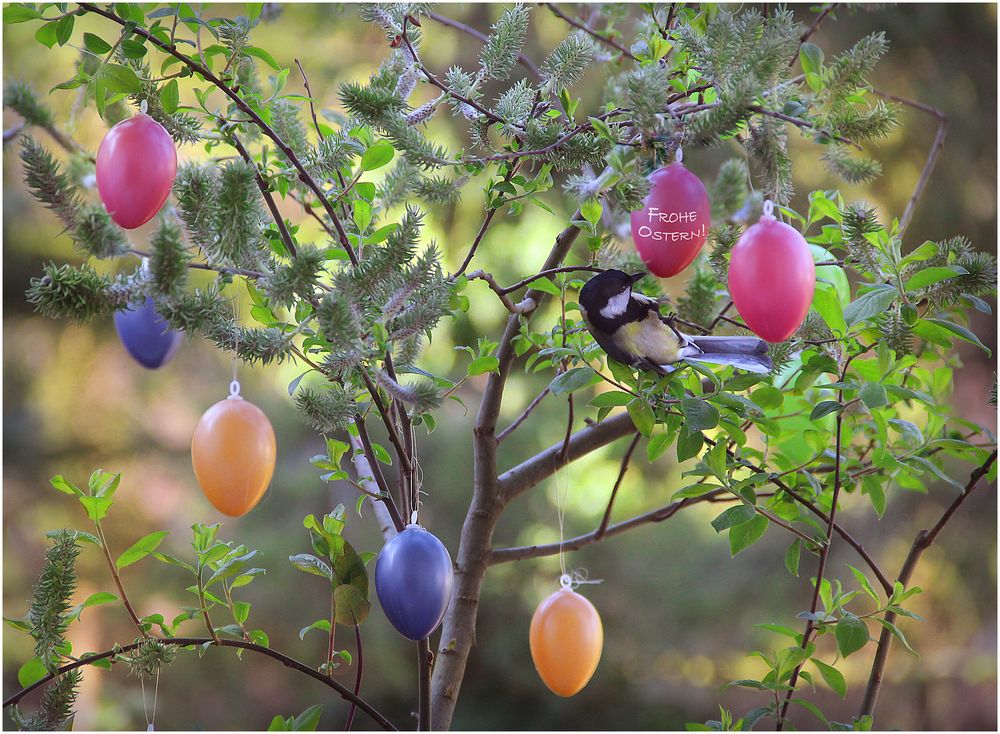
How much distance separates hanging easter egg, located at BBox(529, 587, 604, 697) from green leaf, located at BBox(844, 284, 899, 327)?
32 centimetres

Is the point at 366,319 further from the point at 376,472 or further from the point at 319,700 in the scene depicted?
the point at 319,700

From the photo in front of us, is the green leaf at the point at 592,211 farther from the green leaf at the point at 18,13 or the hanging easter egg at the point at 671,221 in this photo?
the green leaf at the point at 18,13

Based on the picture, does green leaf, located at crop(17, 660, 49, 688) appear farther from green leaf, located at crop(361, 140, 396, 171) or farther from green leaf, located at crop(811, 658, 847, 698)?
green leaf, located at crop(811, 658, 847, 698)

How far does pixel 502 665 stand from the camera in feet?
5.93

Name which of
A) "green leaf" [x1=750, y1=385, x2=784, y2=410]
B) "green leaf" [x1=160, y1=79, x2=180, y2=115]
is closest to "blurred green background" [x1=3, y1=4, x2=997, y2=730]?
"green leaf" [x1=750, y1=385, x2=784, y2=410]

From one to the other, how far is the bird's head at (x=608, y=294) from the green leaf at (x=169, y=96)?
0.30 m

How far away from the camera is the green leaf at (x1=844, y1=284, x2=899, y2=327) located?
0.57 m

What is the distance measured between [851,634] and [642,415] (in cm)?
22

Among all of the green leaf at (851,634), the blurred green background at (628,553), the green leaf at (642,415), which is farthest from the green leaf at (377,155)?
the blurred green background at (628,553)

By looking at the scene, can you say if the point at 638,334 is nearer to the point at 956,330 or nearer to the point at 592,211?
the point at 592,211

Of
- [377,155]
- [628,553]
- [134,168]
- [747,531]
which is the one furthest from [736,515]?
[628,553]

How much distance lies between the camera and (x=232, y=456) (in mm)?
592

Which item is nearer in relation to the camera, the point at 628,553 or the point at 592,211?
the point at 592,211

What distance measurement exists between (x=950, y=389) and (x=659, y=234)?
47cm
